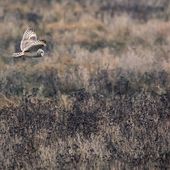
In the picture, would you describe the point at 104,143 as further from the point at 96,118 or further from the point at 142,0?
the point at 142,0

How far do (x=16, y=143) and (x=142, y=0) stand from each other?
11808mm

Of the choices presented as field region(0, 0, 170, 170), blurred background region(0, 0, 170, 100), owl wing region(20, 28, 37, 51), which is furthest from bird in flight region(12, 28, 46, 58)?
blurred background region(0, 0, 170, 100)

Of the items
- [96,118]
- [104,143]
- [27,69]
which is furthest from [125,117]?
[27,69]

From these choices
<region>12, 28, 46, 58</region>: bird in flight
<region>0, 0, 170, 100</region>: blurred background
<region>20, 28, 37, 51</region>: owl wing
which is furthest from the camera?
<region>0, 0, 170, 100</region>: blurred background

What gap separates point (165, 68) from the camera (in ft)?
35.9

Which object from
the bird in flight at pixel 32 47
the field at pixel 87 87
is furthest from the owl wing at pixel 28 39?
the field at pixel 87 87

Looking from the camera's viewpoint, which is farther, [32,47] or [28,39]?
[28,39]

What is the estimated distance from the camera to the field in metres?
7.14

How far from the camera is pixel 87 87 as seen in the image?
399 inches

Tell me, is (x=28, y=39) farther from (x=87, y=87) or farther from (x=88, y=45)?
(x=88, y=45)

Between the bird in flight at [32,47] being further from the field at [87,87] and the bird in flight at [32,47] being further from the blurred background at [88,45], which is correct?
the blurred background at [88,45]

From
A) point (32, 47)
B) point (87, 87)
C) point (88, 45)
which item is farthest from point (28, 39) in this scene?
point (88, 45)

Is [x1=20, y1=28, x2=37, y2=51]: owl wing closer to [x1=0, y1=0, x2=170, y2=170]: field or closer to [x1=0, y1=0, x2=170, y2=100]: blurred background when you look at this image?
[x1=0, y1=0, x2=170, y2=170]: field

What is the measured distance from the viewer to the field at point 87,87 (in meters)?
7.14
